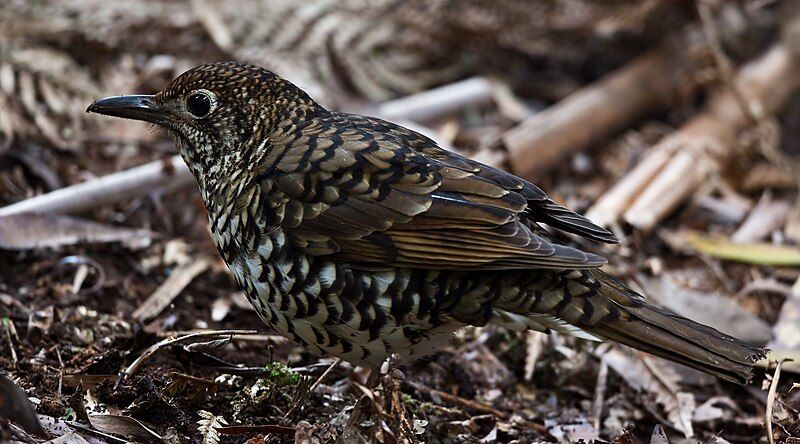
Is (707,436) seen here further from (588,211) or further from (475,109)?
(475,109)

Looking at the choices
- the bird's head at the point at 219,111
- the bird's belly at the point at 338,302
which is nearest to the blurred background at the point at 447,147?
the bird's belly at the point at 338,302

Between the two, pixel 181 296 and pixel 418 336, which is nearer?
pixel 418 336

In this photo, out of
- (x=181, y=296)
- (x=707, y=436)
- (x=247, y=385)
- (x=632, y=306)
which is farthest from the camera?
(x=181, y=296)

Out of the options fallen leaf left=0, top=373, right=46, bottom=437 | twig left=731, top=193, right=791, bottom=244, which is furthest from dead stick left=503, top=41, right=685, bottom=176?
fallen leaf left=0, top=373, right=46, bottom=437

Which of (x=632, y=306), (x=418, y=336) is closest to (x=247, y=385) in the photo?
(x=418, y=336)

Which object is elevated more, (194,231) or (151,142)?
(151,142)

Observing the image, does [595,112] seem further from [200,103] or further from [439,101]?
[200,103]

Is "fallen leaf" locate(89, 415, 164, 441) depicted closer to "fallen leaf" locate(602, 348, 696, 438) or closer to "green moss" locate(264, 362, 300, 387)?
"green moss" locate(264, 362, 300, 387)
